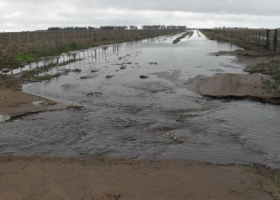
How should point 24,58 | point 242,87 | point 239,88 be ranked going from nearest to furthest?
point 239,88
point 242,87
point 24,58

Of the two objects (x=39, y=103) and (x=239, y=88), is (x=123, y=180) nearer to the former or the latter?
(x=39, y=103)

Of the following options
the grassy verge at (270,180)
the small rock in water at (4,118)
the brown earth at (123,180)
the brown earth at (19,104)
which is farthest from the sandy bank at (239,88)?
the small rock in water at (4,118)

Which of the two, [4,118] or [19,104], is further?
[19,104]

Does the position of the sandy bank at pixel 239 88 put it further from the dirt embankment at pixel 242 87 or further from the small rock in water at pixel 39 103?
the small rock in water at pixel 39 103

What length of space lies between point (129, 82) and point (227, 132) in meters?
10.7

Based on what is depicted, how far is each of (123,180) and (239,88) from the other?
36.6 feet

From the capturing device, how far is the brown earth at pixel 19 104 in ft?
42.8

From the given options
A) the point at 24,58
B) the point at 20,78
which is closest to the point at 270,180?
the point at 20,78

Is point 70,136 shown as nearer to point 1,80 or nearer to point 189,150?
point 189,150

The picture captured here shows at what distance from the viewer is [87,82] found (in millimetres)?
20828

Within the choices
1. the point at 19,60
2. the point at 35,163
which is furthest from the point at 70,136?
the point at 19,60

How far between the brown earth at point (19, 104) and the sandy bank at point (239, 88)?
7.19 metres

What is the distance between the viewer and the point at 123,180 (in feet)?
22.8

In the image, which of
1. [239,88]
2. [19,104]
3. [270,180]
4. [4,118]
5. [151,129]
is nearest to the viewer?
[270,180]
